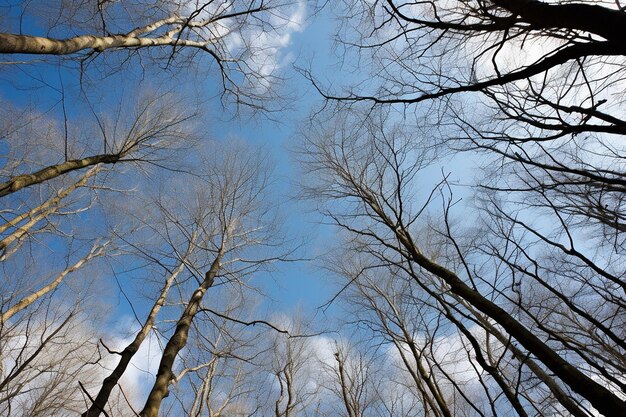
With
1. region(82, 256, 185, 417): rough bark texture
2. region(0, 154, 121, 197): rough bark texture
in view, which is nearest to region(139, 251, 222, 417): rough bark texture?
region(82, 256, 185, 417): rough bark texture

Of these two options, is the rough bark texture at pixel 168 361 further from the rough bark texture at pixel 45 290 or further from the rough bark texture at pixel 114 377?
the rough bark texture at pixel 45 290

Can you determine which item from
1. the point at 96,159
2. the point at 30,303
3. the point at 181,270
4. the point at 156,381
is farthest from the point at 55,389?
the point at 156,381

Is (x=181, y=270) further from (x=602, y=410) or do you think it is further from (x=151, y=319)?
(x=602, y=410)

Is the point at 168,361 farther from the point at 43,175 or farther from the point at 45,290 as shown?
the point at 45,290

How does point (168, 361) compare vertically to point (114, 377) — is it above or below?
above

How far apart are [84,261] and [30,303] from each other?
2.10 metres

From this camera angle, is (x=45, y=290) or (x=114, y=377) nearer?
(x=114, y=377)

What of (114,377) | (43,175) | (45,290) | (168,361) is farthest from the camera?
(45,290)

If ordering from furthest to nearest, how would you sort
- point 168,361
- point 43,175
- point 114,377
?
point 43,175 < point 168,361 < point 114,377

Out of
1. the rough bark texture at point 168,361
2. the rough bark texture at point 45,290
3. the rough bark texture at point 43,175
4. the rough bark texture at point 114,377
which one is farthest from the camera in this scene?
the rough bark texture at point 45,290

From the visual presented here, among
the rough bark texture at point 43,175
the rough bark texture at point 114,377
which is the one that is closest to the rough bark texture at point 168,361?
the rough bark texture at point 114,377

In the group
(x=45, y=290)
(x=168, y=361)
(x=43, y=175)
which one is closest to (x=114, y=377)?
(x=168, y=361)

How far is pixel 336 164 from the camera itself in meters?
5.83

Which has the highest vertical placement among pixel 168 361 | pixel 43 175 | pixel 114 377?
pixel 43 175
